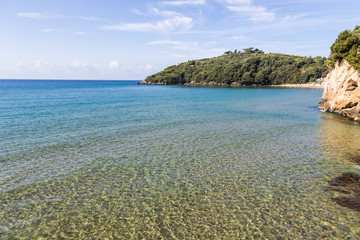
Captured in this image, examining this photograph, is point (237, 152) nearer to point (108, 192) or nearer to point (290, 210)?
point (290, 210)

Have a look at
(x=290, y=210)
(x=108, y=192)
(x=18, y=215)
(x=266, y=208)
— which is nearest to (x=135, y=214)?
(x=108, y=192)

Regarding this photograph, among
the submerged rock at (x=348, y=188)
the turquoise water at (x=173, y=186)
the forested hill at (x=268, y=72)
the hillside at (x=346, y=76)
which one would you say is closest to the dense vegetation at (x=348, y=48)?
the hillside at (x=346, y=76)

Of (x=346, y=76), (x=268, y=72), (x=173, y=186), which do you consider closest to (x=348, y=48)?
(x=346, y=76)

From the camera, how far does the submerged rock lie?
1120 cm

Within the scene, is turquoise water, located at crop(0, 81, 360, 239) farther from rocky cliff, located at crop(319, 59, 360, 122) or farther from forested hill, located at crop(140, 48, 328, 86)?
forested hill, located at crop(140, 48, 328, 86)

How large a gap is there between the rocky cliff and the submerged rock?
1035 inches

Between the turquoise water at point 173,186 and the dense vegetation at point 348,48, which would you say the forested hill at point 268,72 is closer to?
the dense vegetation at point 348,48

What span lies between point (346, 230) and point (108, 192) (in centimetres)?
1166

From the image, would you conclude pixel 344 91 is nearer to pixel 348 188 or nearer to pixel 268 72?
pixel 348 188

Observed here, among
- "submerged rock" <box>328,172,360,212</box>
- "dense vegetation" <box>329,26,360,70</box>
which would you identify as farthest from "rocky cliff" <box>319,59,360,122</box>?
"submerged rock" <box>328,172,360,212</box>

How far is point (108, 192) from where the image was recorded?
488 inches

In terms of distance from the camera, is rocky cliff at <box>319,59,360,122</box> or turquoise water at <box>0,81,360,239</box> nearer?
turquoise water at <box>0,81,360,239</box>

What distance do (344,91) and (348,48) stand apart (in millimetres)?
7556

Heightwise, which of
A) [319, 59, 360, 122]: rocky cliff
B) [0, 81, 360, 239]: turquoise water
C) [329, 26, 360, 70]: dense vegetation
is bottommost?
[0, 81, 360, 239]: turquoise water
